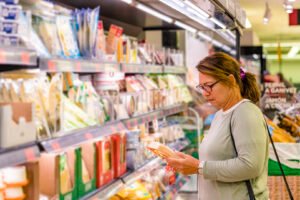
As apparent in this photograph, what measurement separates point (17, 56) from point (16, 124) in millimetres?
298

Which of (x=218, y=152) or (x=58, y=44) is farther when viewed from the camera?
(x=58, y=44)

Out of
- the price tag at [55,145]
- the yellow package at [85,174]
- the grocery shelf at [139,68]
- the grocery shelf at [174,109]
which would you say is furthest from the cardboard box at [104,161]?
the grocery shelf at [174,109]

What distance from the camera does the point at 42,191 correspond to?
2867mm

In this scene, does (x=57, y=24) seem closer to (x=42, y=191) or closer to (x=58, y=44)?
(x=58, y=44)

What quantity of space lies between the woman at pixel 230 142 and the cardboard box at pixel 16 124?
0.85 m

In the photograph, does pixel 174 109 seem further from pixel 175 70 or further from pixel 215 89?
pixel 215 89

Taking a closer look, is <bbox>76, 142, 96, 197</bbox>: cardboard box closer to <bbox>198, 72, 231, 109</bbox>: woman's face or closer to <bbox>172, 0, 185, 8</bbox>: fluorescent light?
<bbox>198, 72, 231, 109</bbox>: woman's face

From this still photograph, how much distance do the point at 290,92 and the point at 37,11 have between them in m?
3.96

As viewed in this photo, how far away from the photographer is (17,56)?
2.26 meters

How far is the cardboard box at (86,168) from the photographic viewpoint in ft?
10.5

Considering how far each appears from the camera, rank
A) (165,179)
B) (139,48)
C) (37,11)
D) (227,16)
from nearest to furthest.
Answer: (37,11) → (227,16) → (139,48) → (165,179)

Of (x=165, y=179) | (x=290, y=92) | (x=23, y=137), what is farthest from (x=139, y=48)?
(x=23, y=137)

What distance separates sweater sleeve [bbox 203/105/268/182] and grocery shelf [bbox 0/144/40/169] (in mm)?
893

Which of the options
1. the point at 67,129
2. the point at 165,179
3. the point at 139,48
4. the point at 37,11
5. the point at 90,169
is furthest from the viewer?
the point at 165,179
